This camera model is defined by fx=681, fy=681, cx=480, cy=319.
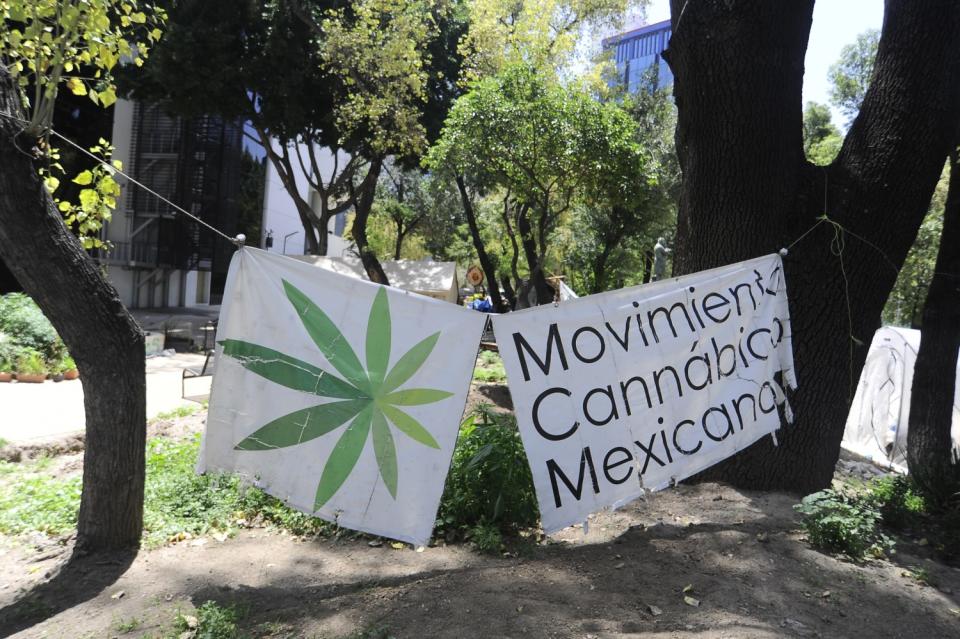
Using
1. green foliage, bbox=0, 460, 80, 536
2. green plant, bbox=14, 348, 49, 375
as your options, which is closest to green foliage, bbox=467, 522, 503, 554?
green foliage, bbox=0, 460, 80, 536

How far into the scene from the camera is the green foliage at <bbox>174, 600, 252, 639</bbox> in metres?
3.07

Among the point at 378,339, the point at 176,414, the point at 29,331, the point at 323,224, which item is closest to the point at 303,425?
the point at 378,339

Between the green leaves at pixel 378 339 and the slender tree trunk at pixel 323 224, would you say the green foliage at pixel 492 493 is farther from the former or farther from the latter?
the slender tree trunk at pixel 323 224

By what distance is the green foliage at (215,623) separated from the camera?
121 inches

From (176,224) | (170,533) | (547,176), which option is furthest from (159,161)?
(170,533)

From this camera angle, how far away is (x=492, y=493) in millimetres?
4578

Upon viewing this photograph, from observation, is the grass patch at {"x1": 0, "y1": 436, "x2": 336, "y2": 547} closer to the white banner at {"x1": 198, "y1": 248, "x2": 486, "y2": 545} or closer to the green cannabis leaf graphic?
the white banner at {"x1": 198, "y1": 248, "x2": 486, "y2": 545}

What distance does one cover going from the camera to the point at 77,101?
81.1ft

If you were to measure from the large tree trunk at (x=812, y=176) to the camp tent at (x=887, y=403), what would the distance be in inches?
322

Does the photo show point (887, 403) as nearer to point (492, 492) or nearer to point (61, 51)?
point (492, 492)

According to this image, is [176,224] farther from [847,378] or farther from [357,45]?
[847,378]

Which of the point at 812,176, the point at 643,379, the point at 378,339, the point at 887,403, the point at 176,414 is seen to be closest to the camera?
the point at 378,339

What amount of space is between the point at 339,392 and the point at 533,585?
1.42 m

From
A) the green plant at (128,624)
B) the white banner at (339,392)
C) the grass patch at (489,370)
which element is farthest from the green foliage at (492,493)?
the grass patch at (489,370)
